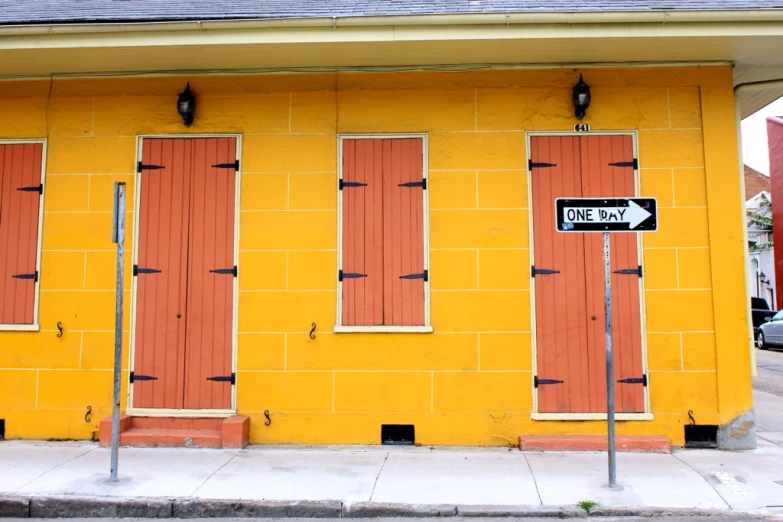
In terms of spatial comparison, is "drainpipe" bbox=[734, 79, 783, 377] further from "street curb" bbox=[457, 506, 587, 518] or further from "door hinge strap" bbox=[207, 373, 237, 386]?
"door hinge strap" bbox=[207, 373, 237, 386]

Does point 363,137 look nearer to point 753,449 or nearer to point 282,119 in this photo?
point 282,119

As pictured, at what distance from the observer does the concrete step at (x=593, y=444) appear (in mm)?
6176

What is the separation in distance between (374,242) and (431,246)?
0.63 metres

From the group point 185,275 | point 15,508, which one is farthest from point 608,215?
point 15,508

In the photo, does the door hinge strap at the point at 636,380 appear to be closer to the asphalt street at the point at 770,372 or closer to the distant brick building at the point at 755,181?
the asphalt street at the point at 770,372

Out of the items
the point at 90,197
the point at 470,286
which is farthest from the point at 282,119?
the point at 470,286

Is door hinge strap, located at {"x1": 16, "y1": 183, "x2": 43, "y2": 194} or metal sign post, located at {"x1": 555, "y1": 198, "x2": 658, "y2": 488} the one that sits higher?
door hinge strap, located at {"x1": 16, "y1": 183, "x2": 43, "y2": 194}

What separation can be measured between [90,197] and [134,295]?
1.25 m

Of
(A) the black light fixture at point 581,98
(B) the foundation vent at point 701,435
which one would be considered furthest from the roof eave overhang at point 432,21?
(B) the foundation vent at point 701,435

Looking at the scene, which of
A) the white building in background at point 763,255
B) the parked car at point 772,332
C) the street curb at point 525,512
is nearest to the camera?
the street curb at point 525,512

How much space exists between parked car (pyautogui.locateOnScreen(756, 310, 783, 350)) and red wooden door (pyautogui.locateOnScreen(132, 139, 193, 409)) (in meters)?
19.6

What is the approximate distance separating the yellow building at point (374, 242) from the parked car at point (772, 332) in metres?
15.6

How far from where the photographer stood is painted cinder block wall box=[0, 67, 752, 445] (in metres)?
6.41

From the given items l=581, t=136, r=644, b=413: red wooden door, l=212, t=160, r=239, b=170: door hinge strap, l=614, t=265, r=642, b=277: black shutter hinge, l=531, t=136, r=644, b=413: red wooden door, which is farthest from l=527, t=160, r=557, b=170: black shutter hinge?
l=212, t=160, r=239, b=170: door hinge strap
